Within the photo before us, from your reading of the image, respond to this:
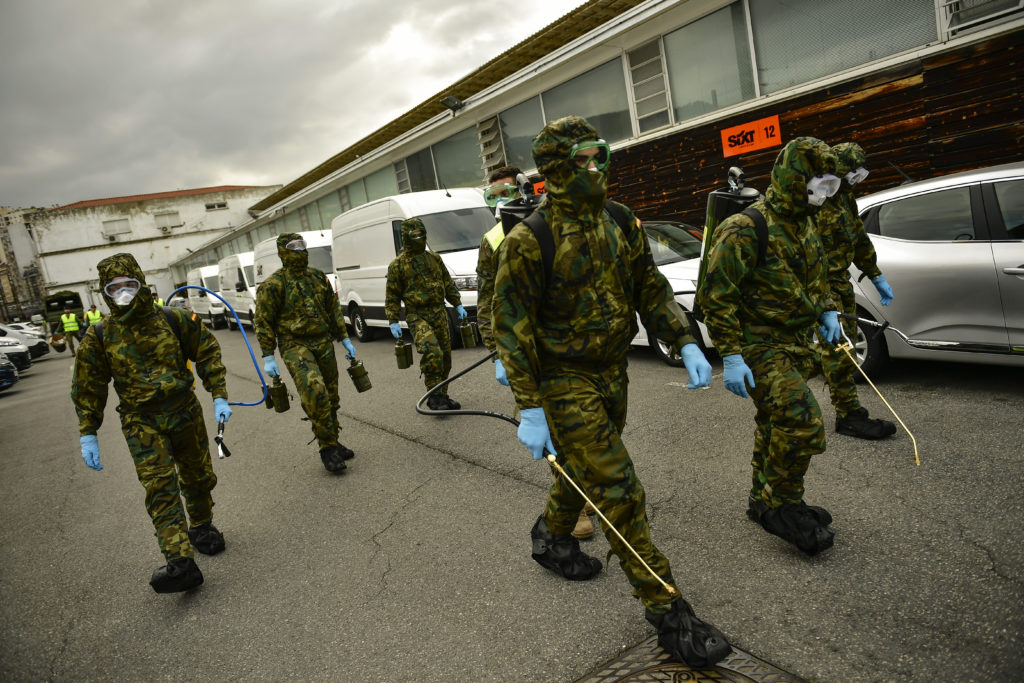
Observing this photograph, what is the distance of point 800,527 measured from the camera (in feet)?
10.3

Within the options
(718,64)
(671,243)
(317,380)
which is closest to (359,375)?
(317,380)

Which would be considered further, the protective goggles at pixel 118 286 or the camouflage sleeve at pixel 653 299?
the protective goggles at pixel 118 286

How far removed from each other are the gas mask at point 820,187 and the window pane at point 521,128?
1258 cm

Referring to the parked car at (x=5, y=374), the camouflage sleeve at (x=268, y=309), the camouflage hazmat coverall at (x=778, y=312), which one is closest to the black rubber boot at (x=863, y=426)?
the camouflage hazmat coverall at (x=778, y=312)

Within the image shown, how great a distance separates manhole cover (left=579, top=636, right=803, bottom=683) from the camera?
240 cm

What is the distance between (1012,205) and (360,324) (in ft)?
37.9

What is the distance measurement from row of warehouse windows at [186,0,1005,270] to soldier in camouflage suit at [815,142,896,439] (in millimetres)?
5765

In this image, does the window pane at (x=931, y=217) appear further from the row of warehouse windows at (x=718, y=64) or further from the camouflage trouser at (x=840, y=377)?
the row of warehouse windows at (x=718, y=64)

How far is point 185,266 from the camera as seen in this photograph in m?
50.5

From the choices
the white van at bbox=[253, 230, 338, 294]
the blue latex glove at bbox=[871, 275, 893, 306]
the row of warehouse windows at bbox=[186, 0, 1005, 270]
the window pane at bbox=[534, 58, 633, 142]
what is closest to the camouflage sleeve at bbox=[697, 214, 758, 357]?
the blue latex glove at bbox=[871, 275, 893, 306]

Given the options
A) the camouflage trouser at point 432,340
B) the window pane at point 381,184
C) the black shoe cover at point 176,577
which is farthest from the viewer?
the window pane at point 381,184

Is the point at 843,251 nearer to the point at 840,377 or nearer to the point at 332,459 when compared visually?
the point at 840,377

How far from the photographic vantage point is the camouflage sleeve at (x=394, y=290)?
679 centimetres

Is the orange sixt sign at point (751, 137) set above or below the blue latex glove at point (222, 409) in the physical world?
above
